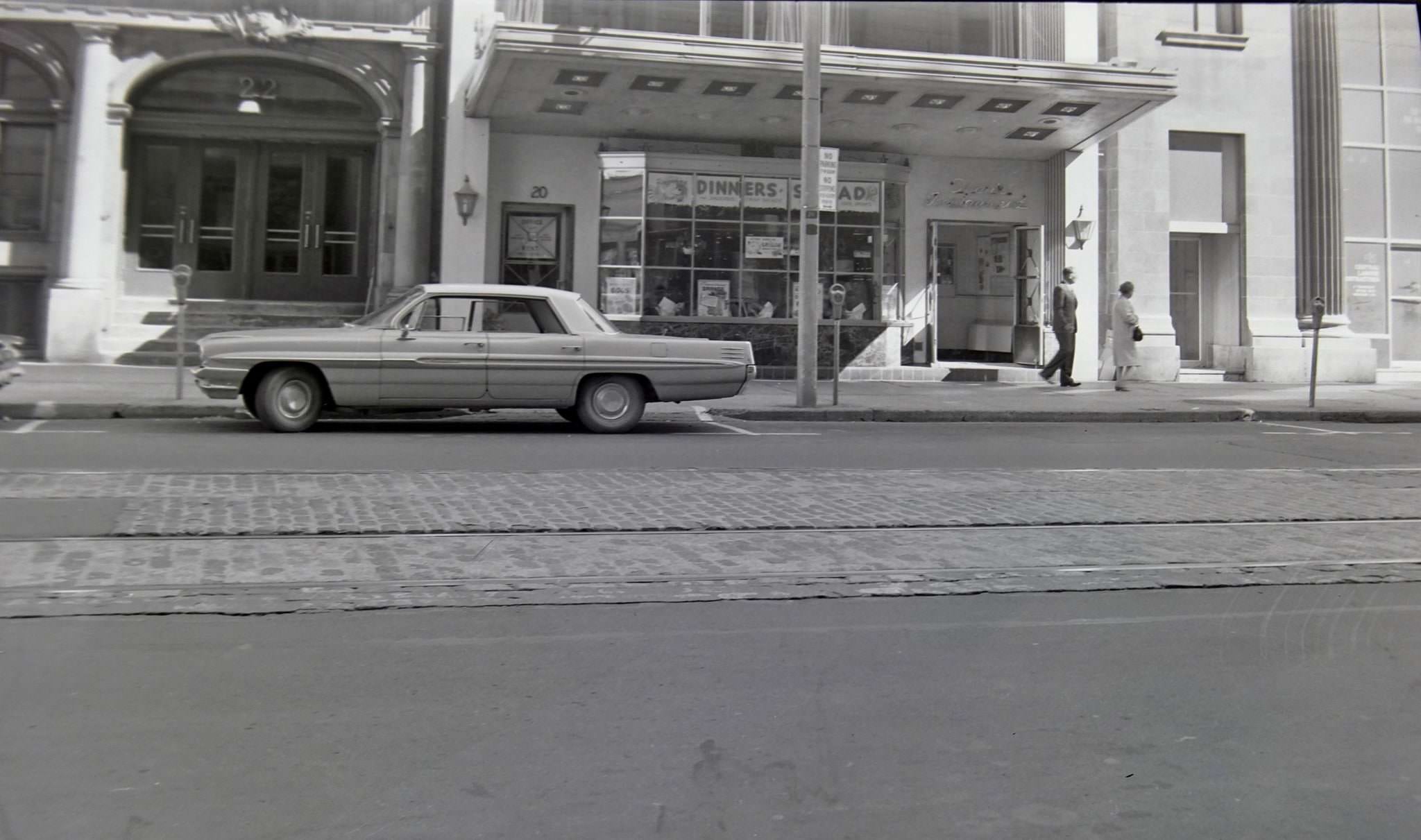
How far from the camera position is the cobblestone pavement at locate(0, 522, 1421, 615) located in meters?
5.67

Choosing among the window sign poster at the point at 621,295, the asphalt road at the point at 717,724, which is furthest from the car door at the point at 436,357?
the window sign poster at the point at 621,295

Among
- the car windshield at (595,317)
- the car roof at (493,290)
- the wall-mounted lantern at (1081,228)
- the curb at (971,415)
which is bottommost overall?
the curb at (971,415)

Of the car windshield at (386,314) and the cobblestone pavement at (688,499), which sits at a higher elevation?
the car windshield at (386,314)

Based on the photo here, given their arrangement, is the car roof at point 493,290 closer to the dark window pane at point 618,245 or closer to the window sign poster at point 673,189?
the dark window pane at point 618,245

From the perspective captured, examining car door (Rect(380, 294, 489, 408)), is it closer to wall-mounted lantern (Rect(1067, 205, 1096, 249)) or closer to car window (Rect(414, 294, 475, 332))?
car window (Rect(414, 294, 475, 332))

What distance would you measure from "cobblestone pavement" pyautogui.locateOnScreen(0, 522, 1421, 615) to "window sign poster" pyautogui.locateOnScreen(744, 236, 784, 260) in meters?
14.6

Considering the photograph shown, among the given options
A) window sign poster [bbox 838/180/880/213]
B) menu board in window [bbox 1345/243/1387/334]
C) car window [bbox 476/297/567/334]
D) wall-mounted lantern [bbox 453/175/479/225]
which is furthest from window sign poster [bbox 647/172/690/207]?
menu board in window [bbox 1345/243/1387/334]

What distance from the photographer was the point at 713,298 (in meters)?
21.7

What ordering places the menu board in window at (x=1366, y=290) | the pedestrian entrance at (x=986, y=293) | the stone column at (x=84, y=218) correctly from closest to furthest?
the stone column at (x=84, y=218) → the pedestrian entrance at (x=986, y=293) → the menu board in window at (x=1366, y=290)

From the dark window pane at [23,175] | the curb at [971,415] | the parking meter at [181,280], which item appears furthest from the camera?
the dark window pane at [23,175]

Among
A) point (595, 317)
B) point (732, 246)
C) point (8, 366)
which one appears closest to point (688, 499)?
point (595, 317)

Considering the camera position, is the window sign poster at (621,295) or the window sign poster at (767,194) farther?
the window sign poster at (767,194)

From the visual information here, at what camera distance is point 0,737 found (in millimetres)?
3838

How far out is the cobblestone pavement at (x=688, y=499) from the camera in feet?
24.4
